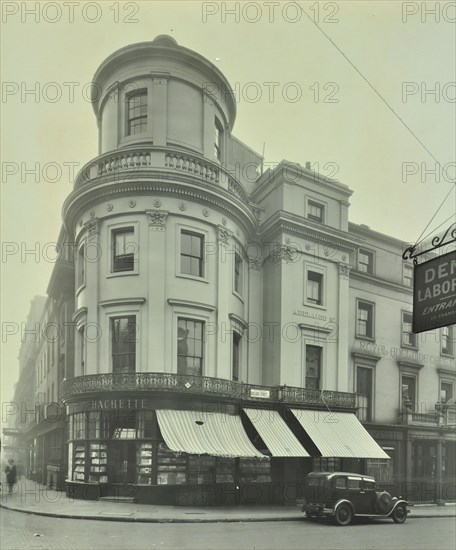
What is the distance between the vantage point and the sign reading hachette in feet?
26.6

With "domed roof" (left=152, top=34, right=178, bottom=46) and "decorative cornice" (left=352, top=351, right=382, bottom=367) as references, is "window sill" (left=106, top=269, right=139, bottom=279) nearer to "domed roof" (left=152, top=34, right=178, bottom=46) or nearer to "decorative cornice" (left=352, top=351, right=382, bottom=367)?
"domed roof" (left=152, top=34, right=178, bottom=46)

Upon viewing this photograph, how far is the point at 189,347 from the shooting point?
21.4 meters

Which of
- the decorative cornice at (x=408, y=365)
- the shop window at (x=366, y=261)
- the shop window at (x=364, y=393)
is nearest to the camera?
the shop window at (x=364, y=393)

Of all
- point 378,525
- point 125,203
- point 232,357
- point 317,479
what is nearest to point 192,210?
point 125,203

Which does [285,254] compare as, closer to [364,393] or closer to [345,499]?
[364,393]

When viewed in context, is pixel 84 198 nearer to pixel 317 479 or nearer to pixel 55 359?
pixel 55 359

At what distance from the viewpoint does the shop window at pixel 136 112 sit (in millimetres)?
22141

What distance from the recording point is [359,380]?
1107 inches

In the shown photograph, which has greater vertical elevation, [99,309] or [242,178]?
[242,178]

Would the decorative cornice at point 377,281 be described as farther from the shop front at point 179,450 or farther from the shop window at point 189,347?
the shop window at point 189,347

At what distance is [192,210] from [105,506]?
10.7 metres

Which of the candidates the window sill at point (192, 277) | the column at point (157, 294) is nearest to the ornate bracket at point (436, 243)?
the column at point (157, 294)

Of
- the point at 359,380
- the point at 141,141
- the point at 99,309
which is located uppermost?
the point at 141,141

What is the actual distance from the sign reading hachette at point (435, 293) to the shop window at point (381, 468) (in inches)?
771
